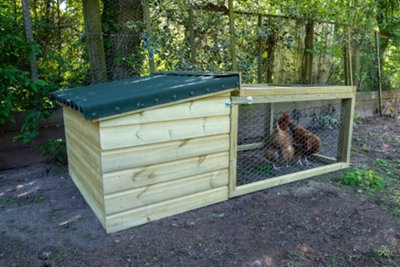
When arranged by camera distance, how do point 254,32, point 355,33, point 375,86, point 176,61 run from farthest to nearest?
point 375,86, point 355,33, point 254,32, point 176,61

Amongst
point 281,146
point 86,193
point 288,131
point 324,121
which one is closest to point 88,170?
point 86,193

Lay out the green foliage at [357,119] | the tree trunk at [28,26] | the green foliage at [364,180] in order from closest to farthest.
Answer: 1. the green foliage at [364,180]
2. the tree trunk at [28,26]
3. the green foliage at [357,119]

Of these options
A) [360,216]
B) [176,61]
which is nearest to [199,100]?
[360,216]

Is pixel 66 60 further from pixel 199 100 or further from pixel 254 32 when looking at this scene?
pixel 254 32

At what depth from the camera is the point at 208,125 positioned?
2.22 m

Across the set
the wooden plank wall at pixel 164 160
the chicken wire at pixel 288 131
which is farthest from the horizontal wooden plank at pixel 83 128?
the chicken wire at pixel 288 131

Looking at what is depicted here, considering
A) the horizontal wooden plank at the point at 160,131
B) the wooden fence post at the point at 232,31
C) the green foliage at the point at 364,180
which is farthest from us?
the wooden fence post at the point at 232,31

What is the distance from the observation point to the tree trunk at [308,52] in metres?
5.05

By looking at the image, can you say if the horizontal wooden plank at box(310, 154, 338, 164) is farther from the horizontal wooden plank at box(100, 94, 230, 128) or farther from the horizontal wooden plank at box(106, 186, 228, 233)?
the horizontal wooden plank at box(100, 94, 230, 128)

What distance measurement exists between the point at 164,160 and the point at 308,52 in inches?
156

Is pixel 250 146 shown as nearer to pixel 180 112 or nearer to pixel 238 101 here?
pixel 238 101

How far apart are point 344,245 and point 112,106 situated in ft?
5.39

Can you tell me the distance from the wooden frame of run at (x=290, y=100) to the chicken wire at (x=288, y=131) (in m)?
0.09

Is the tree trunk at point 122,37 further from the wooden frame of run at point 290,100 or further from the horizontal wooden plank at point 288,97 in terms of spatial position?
the horizontal wooden plank at point 288,97
